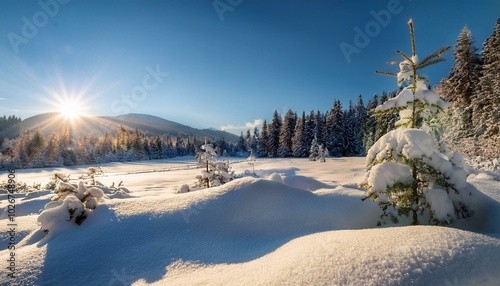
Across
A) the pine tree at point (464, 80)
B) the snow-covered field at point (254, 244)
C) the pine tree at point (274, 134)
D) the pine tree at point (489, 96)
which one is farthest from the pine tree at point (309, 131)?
the snow-covered field at point (254, 244)

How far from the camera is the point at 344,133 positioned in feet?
201

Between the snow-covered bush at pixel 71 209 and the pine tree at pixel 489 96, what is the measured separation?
30.9 m

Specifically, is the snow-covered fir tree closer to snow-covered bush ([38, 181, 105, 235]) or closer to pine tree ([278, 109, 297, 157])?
pine tree ([278, 109, 297, 157])

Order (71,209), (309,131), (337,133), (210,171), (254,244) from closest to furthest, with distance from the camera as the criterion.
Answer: (254,244) → (71,209) → (210,171) → (337,133) → (309,131)

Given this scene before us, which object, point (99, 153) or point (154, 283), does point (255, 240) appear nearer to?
point (154, 283)

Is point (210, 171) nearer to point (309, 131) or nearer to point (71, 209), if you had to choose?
point (71, 209)

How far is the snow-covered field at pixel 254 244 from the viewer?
252 centimetres

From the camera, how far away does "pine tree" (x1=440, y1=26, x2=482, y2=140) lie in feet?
94.9

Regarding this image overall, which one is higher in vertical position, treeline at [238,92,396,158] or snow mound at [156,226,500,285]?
treeline at [238,92,396,158]

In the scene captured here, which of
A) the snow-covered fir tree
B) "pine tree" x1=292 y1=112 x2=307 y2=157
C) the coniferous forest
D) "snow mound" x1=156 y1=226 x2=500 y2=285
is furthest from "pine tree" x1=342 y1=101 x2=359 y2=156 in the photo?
"snow mound" x1=156 y1=226 x2=500 y2=285

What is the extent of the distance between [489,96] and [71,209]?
1362 inches

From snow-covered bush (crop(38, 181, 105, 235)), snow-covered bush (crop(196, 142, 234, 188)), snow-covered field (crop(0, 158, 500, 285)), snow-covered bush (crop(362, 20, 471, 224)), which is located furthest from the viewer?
snow-covered bush (crop(196, 142, 234, 188))

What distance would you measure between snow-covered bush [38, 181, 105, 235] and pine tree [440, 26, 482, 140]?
3499 centimetres

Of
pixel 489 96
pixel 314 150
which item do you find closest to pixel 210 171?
pixel 489 96
